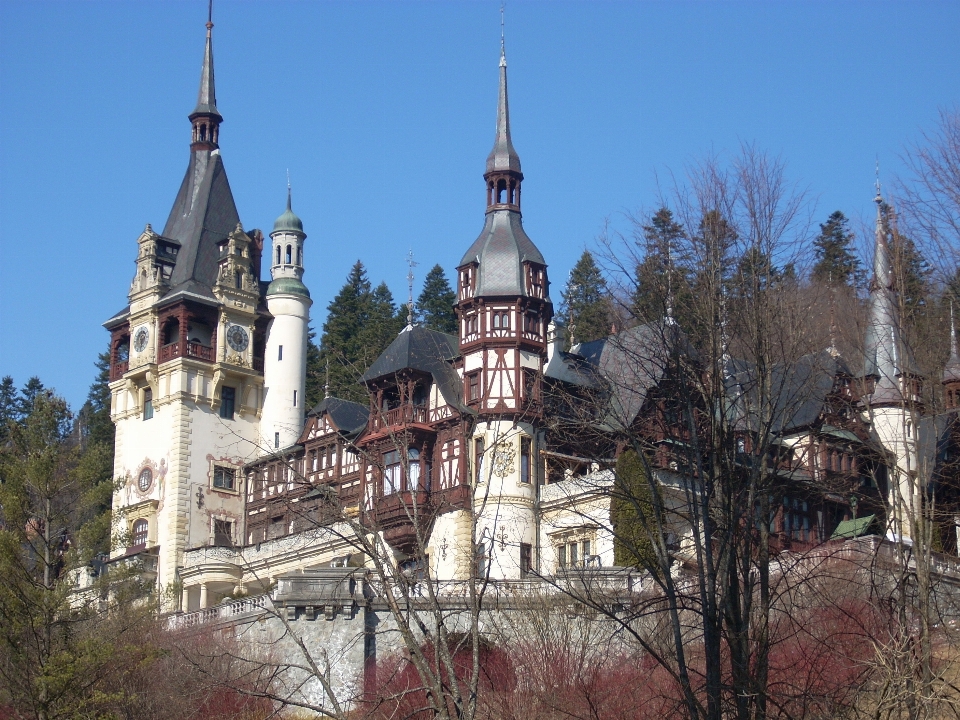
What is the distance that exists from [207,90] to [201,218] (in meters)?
7.74

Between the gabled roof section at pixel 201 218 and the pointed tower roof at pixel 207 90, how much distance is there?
2056 mm

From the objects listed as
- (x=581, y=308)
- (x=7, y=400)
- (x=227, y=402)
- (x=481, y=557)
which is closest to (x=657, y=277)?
(x=481, y=557)

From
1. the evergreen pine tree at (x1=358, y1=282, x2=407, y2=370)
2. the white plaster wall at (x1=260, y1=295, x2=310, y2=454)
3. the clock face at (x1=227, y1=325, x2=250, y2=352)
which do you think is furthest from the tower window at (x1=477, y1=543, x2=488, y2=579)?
the evergreen pine tree at (x1=358, y1=282, x2=407, y2=370)

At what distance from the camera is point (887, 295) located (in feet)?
87.5

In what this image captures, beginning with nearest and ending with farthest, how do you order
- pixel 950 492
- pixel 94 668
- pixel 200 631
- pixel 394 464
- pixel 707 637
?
pixel 707 637, pixel 94 668, pixel 200 631, pixel 950 492, pixel 394 464

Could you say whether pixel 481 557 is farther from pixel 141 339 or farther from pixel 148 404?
pixel 141 339

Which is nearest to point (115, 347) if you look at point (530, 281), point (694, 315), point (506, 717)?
point (530, 281)

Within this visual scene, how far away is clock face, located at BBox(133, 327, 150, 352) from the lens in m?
61.3

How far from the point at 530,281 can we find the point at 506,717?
23.2 m

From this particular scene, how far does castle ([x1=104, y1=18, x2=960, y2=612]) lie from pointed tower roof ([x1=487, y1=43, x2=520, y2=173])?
0.08 metres

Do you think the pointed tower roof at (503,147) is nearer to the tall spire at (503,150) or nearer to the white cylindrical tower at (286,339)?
the tall spire at (503,150)

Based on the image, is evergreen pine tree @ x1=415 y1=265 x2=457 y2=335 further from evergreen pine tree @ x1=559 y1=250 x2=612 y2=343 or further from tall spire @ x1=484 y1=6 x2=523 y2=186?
tall spire @ x1=484 y1=6 x2=523 y2=186

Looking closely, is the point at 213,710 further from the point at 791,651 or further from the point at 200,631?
the point at 791,651

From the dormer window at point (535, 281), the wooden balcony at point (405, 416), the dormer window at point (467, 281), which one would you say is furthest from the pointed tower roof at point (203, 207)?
the dormer window at point (535, 281)
